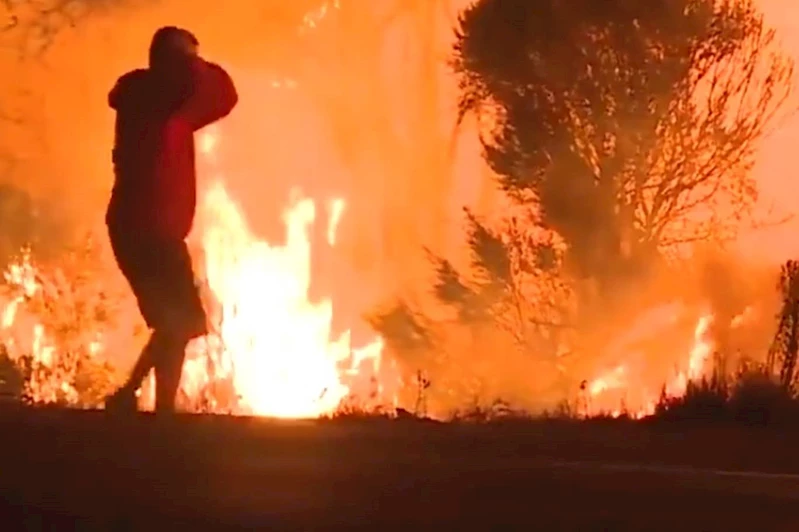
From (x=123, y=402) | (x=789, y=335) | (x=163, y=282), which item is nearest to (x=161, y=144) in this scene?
(x=163, y=282)

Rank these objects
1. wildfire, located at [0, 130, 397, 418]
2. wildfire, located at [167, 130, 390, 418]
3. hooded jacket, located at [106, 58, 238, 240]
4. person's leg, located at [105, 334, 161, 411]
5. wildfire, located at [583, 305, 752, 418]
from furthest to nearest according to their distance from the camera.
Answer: wildfire, located at [583, 305, 752, 418], wildfire, located at [167, 130, 390, 418], wildfire, located at [0, 130, 397, 418], hooded jacket, located at [106, 58, 238, 240], person's leg, located at [105, 334, 161, 411]

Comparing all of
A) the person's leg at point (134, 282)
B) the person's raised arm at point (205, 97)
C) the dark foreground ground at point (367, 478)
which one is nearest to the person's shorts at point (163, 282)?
the person's leg at point (134, 282)

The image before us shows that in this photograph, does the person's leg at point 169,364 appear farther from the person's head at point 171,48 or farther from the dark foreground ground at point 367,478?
the person's head at point 171,48

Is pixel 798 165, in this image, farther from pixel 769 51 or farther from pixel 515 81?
pixel 515 81

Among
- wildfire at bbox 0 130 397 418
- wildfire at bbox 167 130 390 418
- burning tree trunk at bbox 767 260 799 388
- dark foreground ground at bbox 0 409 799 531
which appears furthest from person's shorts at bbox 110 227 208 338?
wildfire at bbox 167 130 390 418

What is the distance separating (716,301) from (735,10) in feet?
10.5

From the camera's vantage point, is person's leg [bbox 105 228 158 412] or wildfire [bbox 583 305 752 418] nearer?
person's leg [bbox 105 228 158 412]

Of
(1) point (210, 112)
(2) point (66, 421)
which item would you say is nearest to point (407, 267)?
(1) point (210, 112)

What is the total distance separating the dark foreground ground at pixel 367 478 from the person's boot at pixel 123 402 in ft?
1.33

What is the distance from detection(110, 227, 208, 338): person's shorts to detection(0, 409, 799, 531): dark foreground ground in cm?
86

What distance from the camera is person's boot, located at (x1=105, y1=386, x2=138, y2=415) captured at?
855cm

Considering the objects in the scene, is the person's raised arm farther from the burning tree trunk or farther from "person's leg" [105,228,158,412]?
the burning tree trunk

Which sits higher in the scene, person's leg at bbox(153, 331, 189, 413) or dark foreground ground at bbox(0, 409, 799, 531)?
person's leg at bbox(153, 331, 189, 413)

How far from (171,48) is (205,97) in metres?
0.32
